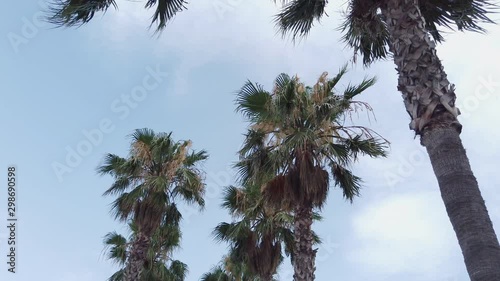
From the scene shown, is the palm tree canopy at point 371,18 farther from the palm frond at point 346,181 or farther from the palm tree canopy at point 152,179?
the palm tree canopy at point 152,179

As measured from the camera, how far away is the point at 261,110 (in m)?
13.3

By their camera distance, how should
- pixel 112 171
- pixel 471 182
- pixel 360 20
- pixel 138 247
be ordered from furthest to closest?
1. pixel 112 171
2. pixel 138 247
3. pixel 360 20
4. pixel 471 182

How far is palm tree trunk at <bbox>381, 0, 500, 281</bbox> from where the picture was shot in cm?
437

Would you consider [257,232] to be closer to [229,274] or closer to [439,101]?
[229,274]

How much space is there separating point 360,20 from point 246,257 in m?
10.2

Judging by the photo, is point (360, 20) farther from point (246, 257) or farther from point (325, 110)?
point (246, 257)

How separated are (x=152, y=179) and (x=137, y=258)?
257 cm

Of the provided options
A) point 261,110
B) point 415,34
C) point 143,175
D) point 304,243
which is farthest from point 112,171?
point 415,34

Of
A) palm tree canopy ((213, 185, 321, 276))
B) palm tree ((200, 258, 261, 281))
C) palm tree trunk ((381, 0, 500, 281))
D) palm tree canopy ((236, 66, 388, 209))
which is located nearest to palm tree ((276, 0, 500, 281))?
palm tree trunk ((381, 0, 500, 281))

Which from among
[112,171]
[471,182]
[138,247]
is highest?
[112,171]

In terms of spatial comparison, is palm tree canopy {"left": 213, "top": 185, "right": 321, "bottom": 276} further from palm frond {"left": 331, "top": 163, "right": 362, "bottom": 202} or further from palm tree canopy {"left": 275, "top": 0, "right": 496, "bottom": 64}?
palm tree canopy {"left": 275, "top": 0, "right": 496, "bottom": 64}

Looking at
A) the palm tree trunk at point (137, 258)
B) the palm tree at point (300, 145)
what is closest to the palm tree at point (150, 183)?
the palm tree trunk at point (137, 258)

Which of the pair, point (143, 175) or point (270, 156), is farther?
point (143, 175)

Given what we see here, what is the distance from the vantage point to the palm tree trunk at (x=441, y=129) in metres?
4.37
